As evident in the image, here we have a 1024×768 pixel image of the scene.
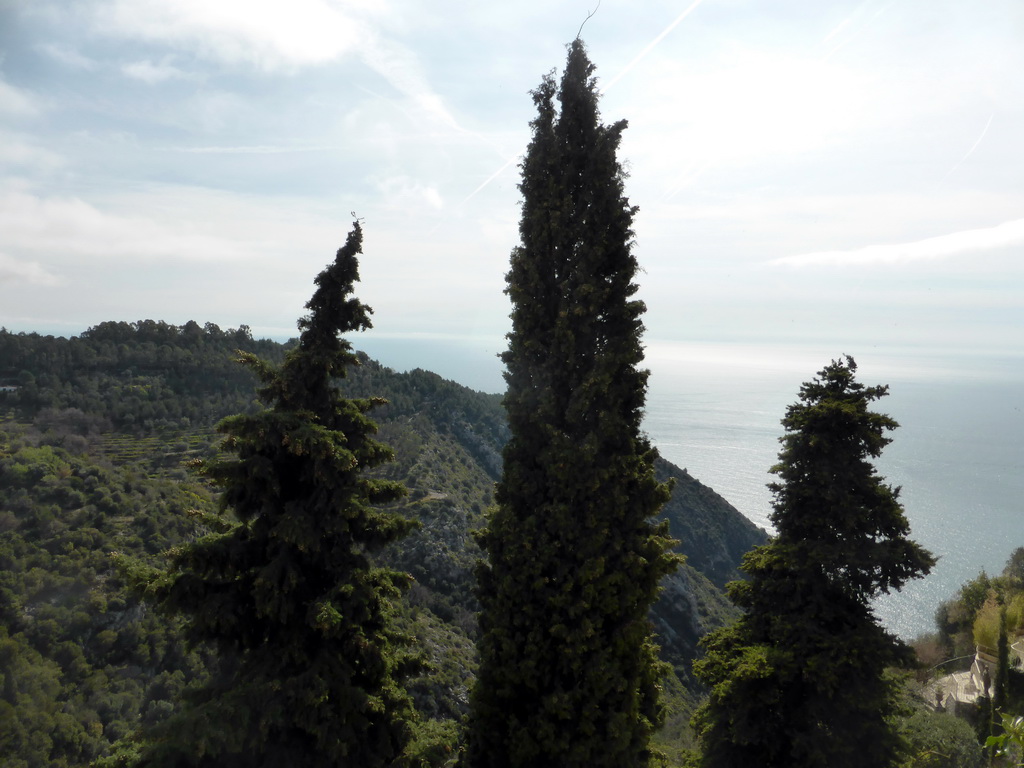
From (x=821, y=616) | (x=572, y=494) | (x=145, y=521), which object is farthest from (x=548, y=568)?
(x=145, y=521)

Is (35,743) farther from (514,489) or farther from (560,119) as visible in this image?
(560,119)

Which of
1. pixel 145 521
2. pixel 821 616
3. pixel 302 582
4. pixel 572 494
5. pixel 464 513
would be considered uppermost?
pixel 572 494

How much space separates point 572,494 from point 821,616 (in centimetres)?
429

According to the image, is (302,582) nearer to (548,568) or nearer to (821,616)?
(548,568)

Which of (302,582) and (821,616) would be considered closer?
(302,582)

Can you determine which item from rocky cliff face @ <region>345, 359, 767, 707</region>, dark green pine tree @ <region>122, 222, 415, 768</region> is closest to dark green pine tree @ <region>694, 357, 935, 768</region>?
dark green pine tree @ <region>122, 222, 415, 768</region>

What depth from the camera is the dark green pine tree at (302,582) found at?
5.45 meters

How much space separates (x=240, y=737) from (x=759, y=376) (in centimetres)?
17846

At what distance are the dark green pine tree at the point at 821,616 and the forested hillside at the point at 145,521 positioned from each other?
4340 millimetres

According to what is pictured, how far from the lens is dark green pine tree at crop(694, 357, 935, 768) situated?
285 inches

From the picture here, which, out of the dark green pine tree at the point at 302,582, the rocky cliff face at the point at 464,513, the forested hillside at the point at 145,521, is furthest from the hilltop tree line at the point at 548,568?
the rocky cliff face at the point at 464,513

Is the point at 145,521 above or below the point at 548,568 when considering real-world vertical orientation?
below

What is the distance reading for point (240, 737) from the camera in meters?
5.13

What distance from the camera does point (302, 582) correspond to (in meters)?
6.06
